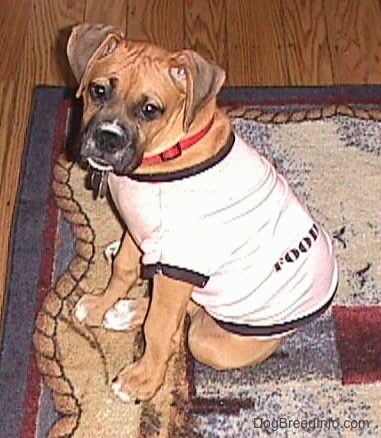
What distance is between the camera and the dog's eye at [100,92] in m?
1.67

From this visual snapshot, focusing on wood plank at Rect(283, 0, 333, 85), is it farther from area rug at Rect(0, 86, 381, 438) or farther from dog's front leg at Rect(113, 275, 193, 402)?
dog's front leg at Rect(113, 275, 193, 402)

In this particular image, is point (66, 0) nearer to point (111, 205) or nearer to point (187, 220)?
point (111, 205)

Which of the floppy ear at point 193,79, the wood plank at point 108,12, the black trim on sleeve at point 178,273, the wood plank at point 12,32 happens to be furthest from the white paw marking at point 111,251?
the wood plank at point 108,12

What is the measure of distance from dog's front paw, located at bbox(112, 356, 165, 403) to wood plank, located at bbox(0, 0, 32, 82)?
893 mm

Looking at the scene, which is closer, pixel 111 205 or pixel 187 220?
pixel 187 220

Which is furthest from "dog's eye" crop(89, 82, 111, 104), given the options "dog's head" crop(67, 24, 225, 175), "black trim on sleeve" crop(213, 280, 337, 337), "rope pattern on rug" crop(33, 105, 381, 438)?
"rope pattern on rug" crop(33, 105, 381, 438)

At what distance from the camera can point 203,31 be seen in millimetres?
2670

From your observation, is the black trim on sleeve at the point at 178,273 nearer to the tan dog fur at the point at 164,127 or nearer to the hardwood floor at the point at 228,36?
the tan dog fur at the point at 164,127

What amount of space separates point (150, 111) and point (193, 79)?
0.08m

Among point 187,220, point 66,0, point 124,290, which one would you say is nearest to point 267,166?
point 187,220

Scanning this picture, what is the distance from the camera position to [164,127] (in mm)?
1698

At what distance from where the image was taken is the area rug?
1.93m

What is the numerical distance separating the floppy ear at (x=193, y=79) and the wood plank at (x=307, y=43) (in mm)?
894

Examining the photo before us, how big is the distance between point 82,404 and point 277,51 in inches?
42.2
